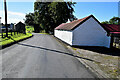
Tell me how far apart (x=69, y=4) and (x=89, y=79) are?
1592 inches

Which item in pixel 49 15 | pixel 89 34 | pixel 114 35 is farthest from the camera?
pixel 49 15

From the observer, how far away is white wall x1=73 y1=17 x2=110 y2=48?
14.1 meters

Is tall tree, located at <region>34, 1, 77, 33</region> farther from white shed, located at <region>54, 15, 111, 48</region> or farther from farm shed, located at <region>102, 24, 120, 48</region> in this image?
white shed, located at <region>54, 15, 111, 48</region>

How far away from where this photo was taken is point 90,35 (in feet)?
47.1

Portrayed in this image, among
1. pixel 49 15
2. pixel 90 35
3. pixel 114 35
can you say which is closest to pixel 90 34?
pixel 90 35

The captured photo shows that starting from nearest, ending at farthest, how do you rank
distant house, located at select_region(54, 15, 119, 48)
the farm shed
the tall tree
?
the farm shed → distant house, located at select_region(54, 15, 119, 48) → the tall tree

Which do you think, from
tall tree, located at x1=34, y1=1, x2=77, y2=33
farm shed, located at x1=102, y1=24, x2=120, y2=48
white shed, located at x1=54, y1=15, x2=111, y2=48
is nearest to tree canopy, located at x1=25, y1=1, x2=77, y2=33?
tall tree, located at x1=34, y1=1, x2=77, y2=33

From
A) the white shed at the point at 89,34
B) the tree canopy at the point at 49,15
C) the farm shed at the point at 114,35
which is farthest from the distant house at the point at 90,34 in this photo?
the tree canopy at the point at 49,15

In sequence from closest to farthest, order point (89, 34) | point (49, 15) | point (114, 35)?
point (114, 35) < point (89, 34) < point (49, 15)

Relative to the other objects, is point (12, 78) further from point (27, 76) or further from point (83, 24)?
point (83, 24)

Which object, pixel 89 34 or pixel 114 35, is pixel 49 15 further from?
pixel 114 35

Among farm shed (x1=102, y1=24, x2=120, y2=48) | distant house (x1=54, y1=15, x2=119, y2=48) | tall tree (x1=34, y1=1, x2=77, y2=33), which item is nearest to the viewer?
farm shed (x1=102, y1=24, x2=120, y2=48)

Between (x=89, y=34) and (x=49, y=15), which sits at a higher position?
(x=49, y=15)

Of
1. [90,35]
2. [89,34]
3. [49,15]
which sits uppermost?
[49,15]
